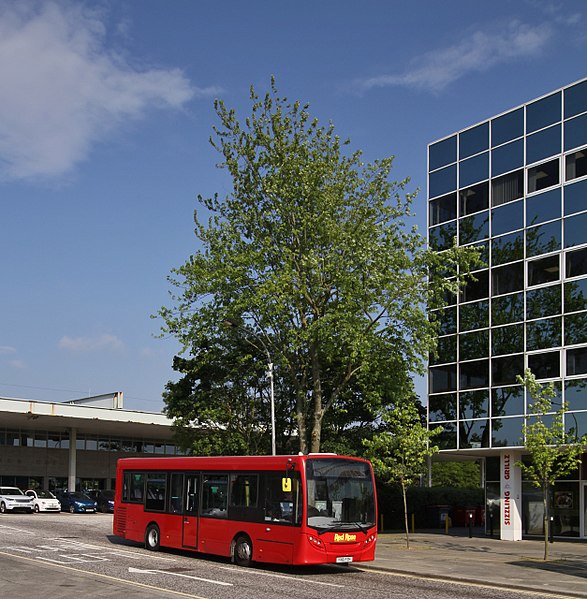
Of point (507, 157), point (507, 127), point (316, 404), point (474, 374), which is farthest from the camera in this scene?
point (316, 404)

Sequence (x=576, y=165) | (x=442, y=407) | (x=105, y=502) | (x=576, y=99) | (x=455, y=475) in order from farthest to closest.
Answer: (x=455, y=475)
(x=105, y=502)
(x=442, y=407)
(x=576, y=99)
(x=576, y=165)

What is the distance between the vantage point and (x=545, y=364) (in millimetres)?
32969

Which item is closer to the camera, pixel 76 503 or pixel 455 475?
pixel 76 503

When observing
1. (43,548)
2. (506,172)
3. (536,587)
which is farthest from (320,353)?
(536,587)

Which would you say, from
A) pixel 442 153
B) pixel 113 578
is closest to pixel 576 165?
pixel 442 153

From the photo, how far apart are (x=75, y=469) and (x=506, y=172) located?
41.8 m

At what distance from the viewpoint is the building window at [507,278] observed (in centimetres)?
3459

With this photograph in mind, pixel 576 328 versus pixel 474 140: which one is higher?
pixel 474 140

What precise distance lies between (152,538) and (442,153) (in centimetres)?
2211

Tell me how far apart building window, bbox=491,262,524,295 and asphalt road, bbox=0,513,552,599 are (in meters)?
15.9

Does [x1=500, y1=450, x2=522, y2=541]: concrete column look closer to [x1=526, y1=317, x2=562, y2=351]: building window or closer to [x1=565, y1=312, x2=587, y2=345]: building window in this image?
[x1=526, y1=317, x2=562, y2=351]: building window

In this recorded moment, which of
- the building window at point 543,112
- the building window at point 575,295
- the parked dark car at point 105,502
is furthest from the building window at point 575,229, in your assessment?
the parked dark car at point 105,502

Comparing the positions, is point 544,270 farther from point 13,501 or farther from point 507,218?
point 13,501

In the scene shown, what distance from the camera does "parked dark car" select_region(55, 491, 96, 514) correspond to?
52125 mm
